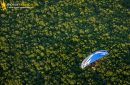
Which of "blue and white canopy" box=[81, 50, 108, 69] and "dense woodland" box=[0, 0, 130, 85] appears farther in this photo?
"blue and white canopy" box=[81, 50, 108, 69]

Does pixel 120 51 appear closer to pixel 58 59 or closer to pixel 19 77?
pixel 58 59

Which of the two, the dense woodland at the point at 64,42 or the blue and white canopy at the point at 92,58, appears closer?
the dense woodland at the point at 64,42

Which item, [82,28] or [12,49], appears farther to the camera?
[82,28]

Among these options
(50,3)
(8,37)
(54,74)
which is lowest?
(54,74)

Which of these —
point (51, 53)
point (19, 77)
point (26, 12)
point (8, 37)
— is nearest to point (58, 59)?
point (51, 53)

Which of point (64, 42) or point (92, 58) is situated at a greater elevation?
point (64, 42)

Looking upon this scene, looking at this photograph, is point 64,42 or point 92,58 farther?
point 64,42

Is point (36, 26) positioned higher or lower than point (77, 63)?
higher

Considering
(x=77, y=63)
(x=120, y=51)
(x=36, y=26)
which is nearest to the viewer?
(x=77, y=63)
